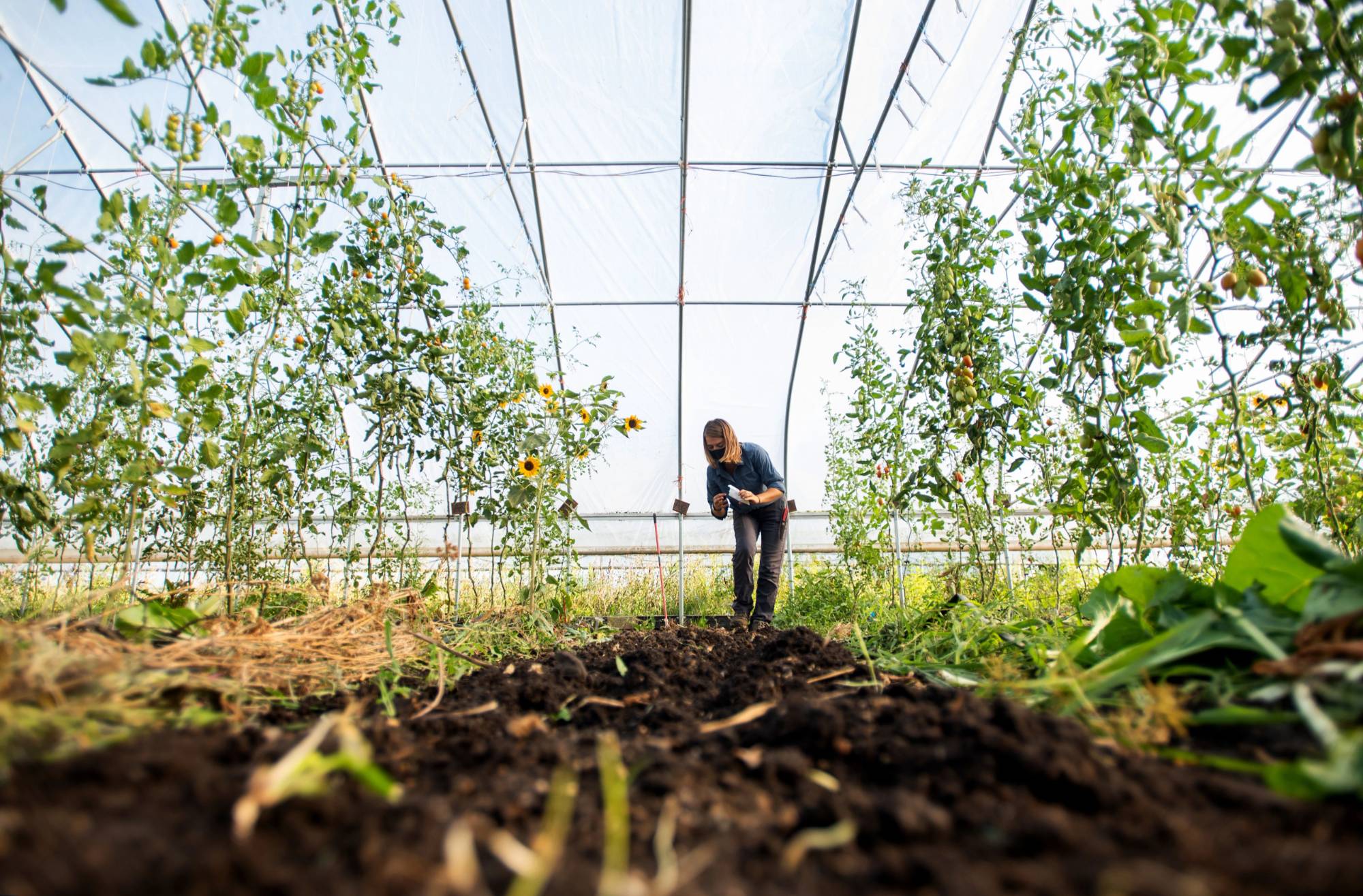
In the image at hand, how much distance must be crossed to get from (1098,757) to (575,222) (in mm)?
6664

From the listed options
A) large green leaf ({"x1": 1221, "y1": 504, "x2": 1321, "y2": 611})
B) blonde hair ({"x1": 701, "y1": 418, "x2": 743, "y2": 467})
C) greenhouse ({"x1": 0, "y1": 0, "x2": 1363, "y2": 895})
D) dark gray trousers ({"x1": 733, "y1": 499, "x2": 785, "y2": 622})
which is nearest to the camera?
greenhouse ({"x1": 0, "y1": 0, "x2": 1363, "y2": 895})

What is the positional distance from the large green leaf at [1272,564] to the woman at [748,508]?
3.55 meters

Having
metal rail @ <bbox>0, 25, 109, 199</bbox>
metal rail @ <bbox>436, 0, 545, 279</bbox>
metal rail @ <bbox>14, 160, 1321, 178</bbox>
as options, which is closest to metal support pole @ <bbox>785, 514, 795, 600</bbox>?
metal rail @ <bbox>14, 160, 1321, 178</bbox>

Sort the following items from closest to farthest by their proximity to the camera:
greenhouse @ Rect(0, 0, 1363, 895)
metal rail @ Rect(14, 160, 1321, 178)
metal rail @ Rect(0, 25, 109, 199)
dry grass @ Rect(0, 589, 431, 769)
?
greenhouse @ Rect(0, 0, 1363, 895) → dry grass @ Rect(0, 589, 431, 769) → metal rail @ Rect(0, 25, 109, 199) → metal rail @ Rect(14, 160, 1321, 178)

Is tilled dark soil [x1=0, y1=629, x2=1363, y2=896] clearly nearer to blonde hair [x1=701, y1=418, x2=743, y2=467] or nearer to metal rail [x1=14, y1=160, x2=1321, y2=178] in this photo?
blonde hair [x1=701, y1=418, x2=743, y2=467]

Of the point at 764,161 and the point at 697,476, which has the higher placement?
the point at 764,161

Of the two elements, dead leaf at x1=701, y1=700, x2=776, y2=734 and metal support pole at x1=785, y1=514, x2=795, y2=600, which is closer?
dead leaf at x1=701, y1=700, x2=776, y2=734

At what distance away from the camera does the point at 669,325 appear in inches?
296

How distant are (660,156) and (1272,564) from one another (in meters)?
5.85

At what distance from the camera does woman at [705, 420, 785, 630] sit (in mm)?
4887

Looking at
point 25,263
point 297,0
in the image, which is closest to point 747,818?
point 25,263

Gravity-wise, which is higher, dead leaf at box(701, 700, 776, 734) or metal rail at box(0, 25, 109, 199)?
metal rail at box(0, 25, 109, 199)

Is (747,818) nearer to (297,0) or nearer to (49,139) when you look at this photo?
(297,0)

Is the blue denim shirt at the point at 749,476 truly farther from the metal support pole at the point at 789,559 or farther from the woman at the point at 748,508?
the metal support pole at the point at 789,559
